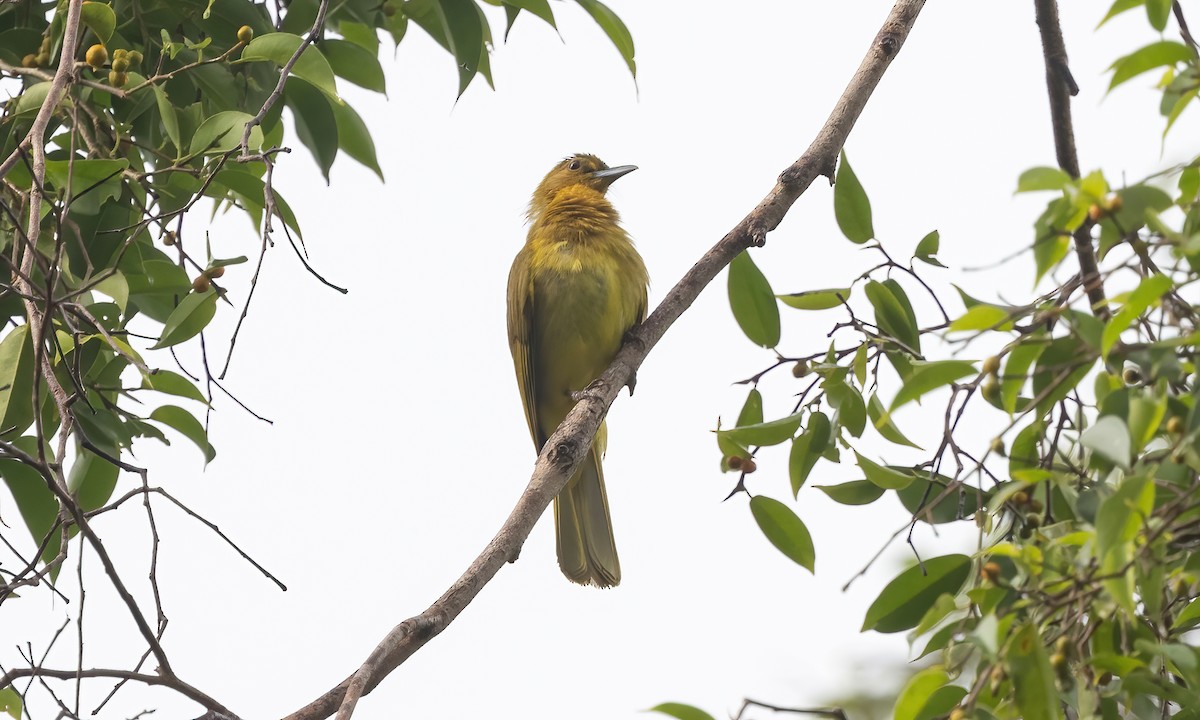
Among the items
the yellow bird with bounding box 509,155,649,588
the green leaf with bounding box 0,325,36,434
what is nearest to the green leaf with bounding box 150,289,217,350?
the green leaf with bounding box 0,325,36,434

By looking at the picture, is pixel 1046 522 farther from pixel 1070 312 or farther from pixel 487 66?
pixel 487 66

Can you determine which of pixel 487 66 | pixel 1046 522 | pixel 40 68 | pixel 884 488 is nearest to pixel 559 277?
pixel 487 66

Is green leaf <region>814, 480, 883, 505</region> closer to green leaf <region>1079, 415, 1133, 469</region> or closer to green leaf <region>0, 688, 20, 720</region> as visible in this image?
green leaf <region>1079, 415, 1133, 469</region>

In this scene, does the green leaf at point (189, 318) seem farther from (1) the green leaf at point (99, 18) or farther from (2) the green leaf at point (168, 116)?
(1) the green leaf at point (99, 18)

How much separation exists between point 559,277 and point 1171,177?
3.30 metres

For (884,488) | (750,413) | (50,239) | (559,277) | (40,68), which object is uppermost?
(559,277)

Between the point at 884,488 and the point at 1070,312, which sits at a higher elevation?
the point at 884,488

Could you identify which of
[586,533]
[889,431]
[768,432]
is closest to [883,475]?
[889,431]

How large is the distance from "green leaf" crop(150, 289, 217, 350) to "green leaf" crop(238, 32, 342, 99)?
46 centimetres

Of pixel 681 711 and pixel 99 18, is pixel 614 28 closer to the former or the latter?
pixel 99 18

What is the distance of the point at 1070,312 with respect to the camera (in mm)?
1305

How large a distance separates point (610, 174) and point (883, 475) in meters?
3.66

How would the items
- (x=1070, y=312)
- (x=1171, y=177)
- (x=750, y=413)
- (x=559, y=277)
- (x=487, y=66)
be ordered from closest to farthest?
(x=1070, y=312) → (x=1171, y=177) → (x=750, y=413) → (x=487, y=66) → (x=559, y=277)

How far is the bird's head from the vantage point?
17.8 feet
